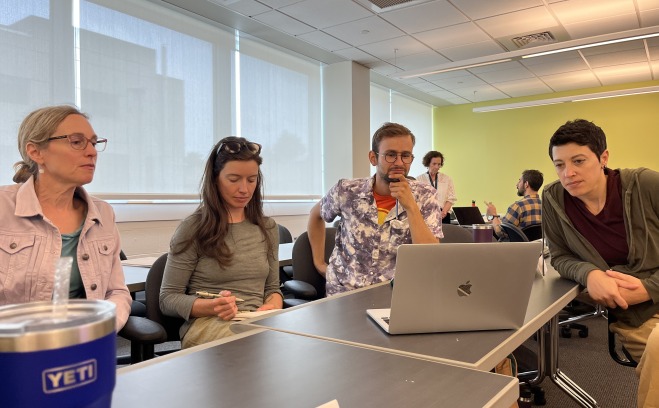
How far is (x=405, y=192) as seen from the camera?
2.03m

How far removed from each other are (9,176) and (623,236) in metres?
4.13

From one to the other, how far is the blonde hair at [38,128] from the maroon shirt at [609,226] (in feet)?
6.05

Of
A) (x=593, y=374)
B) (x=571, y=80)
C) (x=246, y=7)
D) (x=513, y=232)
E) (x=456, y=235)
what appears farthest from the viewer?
(x=571, y=80)

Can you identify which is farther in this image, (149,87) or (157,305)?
(149,87)

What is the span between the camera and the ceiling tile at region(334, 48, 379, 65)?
20.7 feet

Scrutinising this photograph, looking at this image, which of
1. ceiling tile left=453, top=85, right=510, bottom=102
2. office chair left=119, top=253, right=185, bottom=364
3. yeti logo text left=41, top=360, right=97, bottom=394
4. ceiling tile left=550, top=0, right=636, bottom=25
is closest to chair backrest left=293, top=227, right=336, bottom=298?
office chair left=119, top=253, right=185, bottom=364

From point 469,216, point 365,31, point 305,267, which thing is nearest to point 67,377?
point 305,267

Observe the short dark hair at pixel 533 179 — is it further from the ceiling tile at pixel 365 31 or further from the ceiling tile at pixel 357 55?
the ceiling tile at pixel 357 55

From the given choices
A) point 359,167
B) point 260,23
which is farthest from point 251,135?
point 359,167

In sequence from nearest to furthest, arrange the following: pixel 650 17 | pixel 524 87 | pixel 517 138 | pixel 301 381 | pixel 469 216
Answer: pixel 301 381, pixel 650 17, pixel 469 216, pixel 524 87, pixel 517 138

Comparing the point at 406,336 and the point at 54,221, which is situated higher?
the point at 54,221

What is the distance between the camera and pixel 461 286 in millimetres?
1172

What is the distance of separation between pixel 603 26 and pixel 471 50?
4.81 feet

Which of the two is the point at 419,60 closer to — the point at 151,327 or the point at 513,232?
the point at 513,232
